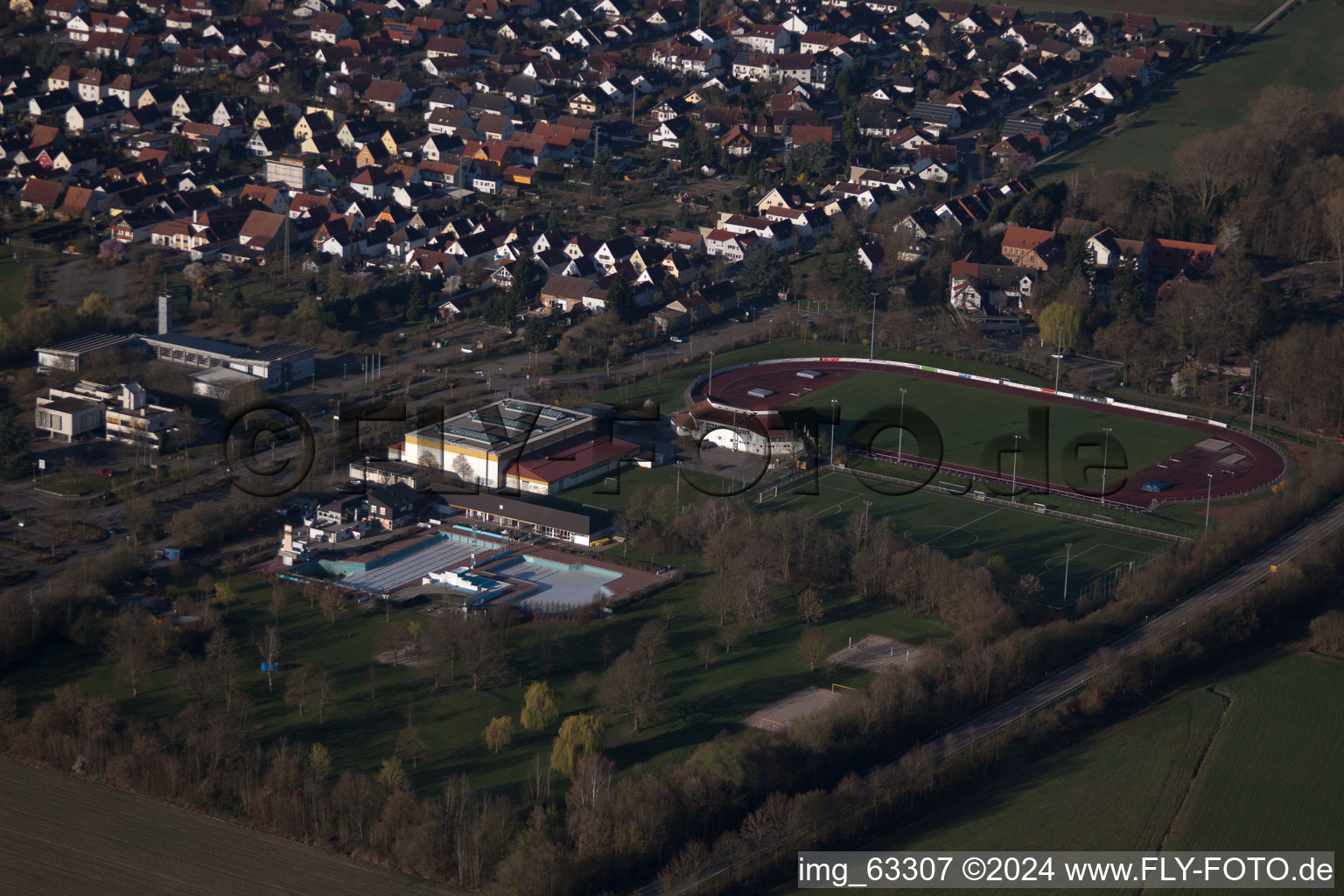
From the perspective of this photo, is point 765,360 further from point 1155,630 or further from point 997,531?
point 1155,630

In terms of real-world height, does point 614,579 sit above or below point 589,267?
below

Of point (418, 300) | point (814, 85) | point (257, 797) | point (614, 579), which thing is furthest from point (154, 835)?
point (814, 85)

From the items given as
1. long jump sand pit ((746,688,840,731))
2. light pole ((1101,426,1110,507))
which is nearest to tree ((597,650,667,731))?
long jump sand pit ((746,688,840,731))

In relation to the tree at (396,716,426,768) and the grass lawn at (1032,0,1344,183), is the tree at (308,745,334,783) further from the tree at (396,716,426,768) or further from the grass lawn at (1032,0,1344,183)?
the grass lawn at (1032,0,1344,183)

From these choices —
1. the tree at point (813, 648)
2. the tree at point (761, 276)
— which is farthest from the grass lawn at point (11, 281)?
the tree at point (813, 648)

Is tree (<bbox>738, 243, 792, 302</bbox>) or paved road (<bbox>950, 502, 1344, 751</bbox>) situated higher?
tree (<bbox>738, 243, 792, 302</bbox>)

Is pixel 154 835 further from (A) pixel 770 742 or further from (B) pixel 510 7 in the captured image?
(B) pixel 510 7
